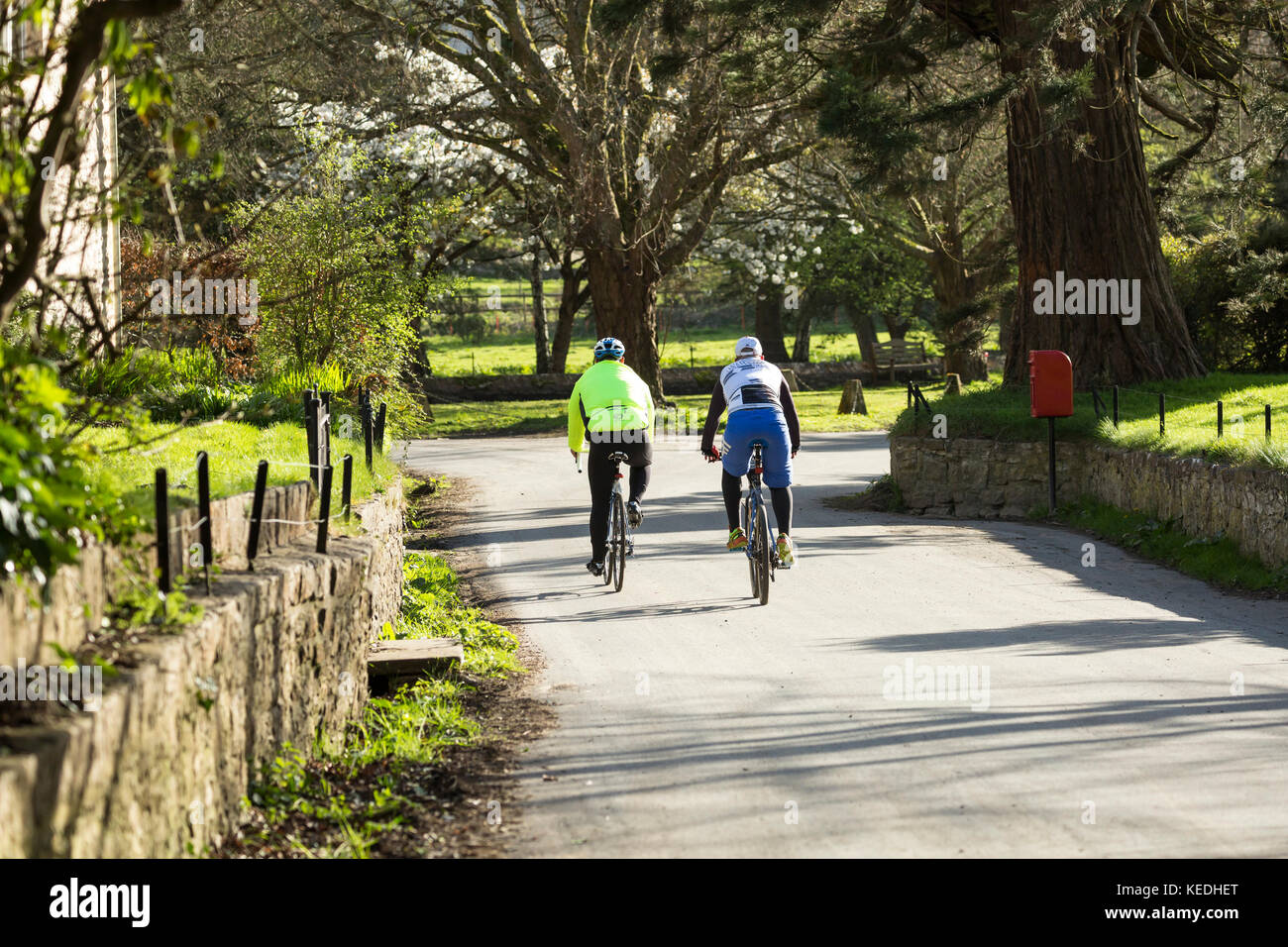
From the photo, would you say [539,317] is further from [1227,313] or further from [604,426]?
[604,426]

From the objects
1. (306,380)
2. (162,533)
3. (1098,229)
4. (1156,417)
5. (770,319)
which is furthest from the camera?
(770,319)

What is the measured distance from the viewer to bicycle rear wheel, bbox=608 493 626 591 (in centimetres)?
1095

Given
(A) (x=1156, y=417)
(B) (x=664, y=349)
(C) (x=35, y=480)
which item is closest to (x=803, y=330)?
(B) (x=664, y=349)

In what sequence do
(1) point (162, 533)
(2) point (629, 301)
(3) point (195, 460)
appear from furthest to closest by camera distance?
(2) point (629, 301) → (3) point (195, 460) → (1) point (162, 533)

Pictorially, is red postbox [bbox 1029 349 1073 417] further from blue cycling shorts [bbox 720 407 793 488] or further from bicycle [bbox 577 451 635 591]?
bicycle [bbox 577 451 635 591]

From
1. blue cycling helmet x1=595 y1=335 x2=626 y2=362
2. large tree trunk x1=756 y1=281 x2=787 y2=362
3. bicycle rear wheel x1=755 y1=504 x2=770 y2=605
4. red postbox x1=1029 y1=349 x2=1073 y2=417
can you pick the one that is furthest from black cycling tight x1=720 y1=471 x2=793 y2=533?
large tree trunk x1=756 y1=281 x2=787 y2=362

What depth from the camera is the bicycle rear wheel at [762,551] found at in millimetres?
10180

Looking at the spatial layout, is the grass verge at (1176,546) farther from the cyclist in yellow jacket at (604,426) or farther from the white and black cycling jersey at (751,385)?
the cyclist in yellow jacket at (604,426)

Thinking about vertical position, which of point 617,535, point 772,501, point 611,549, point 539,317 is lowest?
point 611,549

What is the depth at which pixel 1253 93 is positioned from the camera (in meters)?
19.9

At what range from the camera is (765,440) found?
10641 millimetres

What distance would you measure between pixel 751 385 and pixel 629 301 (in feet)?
63.0

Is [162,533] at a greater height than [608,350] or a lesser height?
lesser
